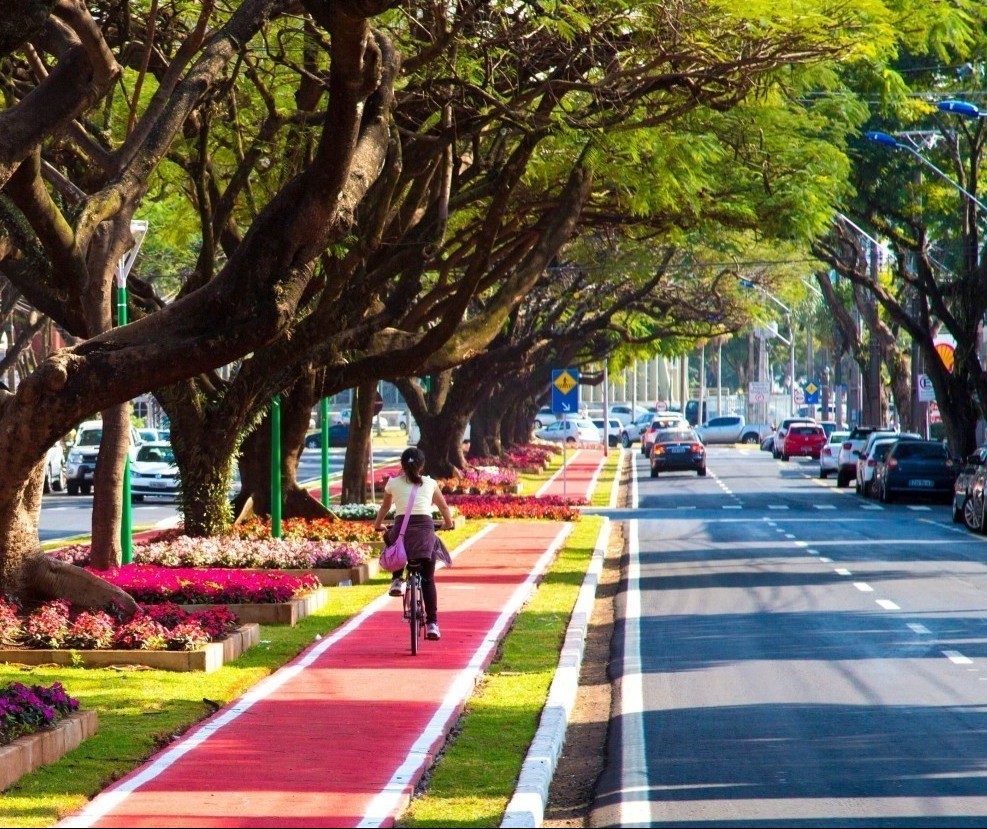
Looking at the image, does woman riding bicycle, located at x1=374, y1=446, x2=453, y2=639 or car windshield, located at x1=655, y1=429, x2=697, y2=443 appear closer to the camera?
woman riding bicycle, located at x1=374, y1=446, x2=453, y2=639

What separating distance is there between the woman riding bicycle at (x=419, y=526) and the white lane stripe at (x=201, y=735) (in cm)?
99

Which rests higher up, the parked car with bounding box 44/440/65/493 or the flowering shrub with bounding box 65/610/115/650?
the parked car with bounding box 44/440/65/493

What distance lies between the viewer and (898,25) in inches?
899

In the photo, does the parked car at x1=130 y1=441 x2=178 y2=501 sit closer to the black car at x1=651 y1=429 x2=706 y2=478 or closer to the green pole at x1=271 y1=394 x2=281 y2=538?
the black car at x1=651 y1=429 x2=706 y2=478

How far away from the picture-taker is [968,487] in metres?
33.4

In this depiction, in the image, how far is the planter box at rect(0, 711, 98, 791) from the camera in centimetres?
924

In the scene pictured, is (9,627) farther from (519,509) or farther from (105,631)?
(519,509)

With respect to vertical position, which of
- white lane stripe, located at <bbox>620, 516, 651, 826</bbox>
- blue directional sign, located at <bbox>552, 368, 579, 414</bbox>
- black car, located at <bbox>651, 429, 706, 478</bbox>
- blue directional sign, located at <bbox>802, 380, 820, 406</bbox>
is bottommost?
white lane stripe, located at <bbox>620, 516, 651, 826</bbox>

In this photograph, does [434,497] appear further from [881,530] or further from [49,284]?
[881,530]

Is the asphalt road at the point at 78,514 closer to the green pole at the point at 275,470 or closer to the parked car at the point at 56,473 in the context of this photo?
the parked car at the point at 56,473

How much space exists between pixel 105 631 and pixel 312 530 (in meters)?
A: 11.7

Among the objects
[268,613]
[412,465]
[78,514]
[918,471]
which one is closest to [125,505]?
[268,613]

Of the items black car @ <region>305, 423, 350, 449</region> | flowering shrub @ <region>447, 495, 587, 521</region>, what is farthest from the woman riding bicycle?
black car @ <region>305, 423, 350, 449</region>

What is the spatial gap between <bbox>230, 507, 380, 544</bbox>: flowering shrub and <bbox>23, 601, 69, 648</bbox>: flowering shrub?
9.57 m
